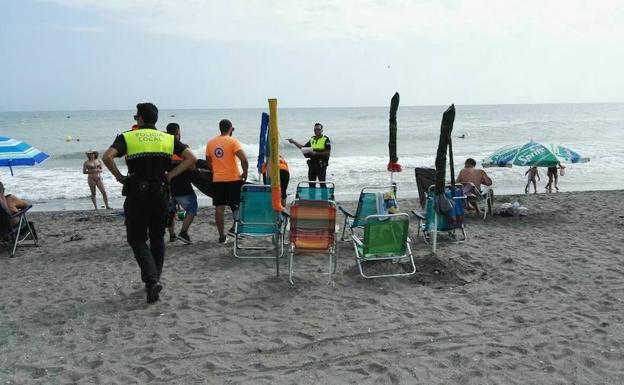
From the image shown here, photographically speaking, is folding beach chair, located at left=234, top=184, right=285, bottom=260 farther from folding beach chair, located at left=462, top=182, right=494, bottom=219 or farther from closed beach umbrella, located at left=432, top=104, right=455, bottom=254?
folding beach chair, located at left=462, top=182, right=494, bottom=219

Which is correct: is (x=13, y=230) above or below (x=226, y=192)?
below

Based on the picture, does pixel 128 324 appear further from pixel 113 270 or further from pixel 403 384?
pixel 403 384

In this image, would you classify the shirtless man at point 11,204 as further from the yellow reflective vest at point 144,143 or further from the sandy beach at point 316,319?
the yellow reflective vest at point 144,143

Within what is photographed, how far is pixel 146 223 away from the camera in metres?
4.42

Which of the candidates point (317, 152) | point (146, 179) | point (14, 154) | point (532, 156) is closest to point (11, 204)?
point (14, 154)

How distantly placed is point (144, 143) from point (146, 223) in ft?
2.27

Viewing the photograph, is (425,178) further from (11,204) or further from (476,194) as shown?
(11,204)

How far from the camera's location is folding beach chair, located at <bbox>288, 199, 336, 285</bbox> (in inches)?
205

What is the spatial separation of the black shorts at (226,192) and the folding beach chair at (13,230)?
2417mm

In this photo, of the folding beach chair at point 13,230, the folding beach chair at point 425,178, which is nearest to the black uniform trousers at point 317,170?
the folding beach chair at point 425,178

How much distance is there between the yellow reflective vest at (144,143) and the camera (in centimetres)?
425

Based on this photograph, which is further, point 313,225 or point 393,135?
point 393,135

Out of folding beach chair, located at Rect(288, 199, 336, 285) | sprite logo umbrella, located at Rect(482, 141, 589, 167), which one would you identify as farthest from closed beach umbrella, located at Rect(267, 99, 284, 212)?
sprite logo umbrella, located at Rect(482, 141, 589, 167)

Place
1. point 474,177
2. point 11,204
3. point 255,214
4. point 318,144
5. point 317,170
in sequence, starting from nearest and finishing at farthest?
1. point 255,214
2. point 11,204
3. point 474,177
4. point 318,144
5. point 317,170
